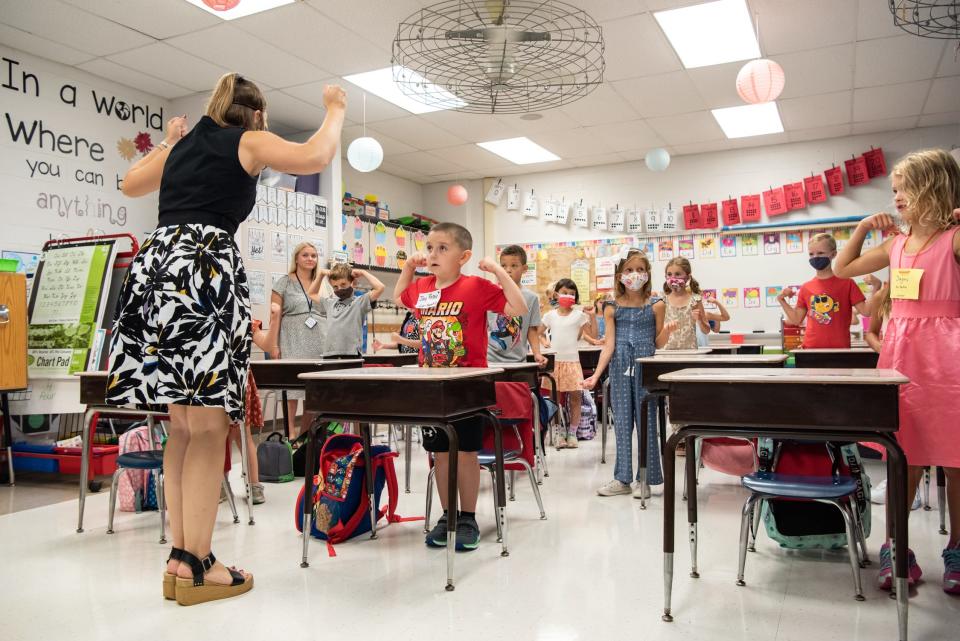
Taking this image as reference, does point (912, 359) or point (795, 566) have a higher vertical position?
point (912, 359)

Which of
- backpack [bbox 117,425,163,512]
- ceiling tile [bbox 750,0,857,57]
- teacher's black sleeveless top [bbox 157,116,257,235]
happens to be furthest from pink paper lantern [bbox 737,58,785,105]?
backpack [bbox 117,425,163,512]

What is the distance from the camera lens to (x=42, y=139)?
5.14 m

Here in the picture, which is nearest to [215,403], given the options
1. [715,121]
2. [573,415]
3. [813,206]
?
[573,415]

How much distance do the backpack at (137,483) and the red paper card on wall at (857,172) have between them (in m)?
7.20

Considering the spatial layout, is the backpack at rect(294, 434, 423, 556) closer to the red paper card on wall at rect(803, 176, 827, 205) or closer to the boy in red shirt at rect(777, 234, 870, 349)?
the boy in red shirt at rect(777, 234, 870, 349)

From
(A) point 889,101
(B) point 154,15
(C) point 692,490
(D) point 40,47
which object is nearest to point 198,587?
(C) point 692,490

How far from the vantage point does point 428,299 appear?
2.82m

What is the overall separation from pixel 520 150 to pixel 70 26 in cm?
467

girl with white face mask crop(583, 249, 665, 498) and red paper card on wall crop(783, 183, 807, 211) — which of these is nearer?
girl with white face mask crop(583, 249, 665, 498)

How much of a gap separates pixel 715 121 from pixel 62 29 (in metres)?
5.67

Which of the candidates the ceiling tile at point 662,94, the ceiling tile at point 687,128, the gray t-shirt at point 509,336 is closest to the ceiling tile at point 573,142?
the ceiling tile at point 687,128

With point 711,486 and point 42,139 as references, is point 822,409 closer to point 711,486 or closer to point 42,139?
point 711,486

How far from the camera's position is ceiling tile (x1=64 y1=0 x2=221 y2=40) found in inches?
173

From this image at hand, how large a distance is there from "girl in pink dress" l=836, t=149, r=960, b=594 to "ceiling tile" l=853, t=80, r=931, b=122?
15.3ft
